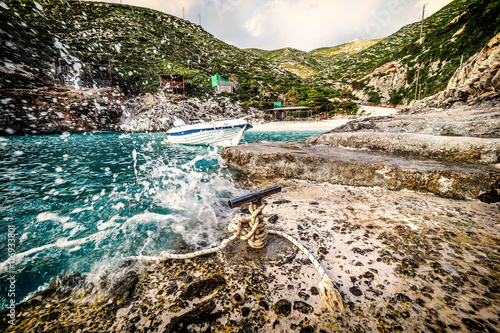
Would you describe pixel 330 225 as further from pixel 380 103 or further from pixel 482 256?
pixel 380 103

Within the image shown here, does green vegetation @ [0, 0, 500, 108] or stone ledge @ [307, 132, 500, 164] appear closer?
stone ledge @ [307, 132, 500, 164]

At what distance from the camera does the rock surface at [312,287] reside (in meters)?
1.75

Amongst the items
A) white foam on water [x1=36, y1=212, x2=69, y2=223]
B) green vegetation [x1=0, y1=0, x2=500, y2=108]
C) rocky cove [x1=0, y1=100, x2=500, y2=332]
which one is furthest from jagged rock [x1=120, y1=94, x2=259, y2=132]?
rocky cove [x1=0, y1=100, x2=500, y2=332]

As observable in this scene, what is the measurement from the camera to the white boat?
16.0m

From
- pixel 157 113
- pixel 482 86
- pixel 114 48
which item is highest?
pixel 114 48

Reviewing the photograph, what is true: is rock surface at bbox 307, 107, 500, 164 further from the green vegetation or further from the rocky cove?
the green vegetation

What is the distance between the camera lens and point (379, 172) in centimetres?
489

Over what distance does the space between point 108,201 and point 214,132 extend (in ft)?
38.4

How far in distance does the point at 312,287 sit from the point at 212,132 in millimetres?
15380

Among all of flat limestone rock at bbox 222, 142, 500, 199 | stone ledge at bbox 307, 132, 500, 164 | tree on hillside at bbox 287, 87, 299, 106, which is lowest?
flat limestone rock at bbox 222, 142, 500, 199

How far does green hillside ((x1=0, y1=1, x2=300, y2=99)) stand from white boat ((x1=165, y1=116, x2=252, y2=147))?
25.8m

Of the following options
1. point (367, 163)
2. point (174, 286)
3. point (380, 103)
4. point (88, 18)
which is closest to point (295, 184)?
point (367, 163)

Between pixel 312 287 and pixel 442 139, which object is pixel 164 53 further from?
pixel 312 287

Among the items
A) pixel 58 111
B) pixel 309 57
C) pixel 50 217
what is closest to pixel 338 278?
pixel 50 217
